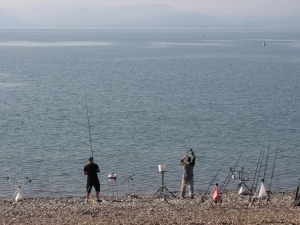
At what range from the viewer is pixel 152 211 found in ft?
43.7

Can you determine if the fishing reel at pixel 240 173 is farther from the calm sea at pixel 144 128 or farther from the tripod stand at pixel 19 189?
the tripod stand at pixel 19 189

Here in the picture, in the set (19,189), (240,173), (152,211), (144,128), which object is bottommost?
(144,128)

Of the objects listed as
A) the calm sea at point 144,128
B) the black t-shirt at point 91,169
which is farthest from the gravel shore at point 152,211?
the calm sea at point 144,128

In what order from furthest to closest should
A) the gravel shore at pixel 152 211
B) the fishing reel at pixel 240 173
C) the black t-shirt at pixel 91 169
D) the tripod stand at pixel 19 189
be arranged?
the fishing reel at pixel 240 173, the tripod stand at pixel 19 189, the black t-shirt at pixel 91 169, the gravel shore at pixel 152 211

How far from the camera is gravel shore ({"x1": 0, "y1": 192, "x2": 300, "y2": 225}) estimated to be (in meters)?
12.1

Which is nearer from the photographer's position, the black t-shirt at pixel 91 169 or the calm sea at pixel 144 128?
the black t-shirt at pixel 91 169

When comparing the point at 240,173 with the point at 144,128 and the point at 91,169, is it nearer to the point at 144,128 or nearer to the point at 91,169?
the point at 91,169

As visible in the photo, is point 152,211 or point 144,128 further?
point 144,128

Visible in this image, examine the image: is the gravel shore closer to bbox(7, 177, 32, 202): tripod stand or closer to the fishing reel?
bbox(7, 177, 32, 202): tripod stand

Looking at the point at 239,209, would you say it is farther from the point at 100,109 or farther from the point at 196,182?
the point at 100,109

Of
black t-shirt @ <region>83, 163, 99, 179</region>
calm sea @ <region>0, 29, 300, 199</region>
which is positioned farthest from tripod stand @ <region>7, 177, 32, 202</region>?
black t-shirt @ <region>83, 163, 99, 179</region>

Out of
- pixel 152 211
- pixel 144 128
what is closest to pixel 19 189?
pixel 152 211

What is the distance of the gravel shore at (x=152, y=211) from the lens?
12.1 m

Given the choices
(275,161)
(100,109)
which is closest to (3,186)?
(275,161)
